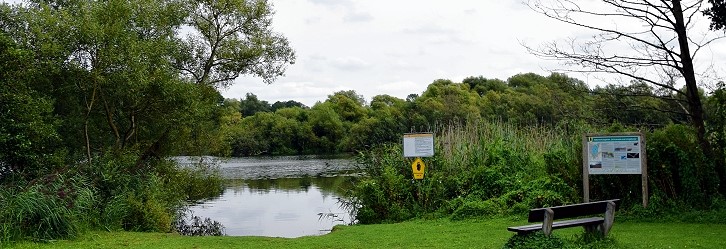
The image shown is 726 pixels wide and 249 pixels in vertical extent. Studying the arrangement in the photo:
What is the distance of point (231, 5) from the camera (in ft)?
58.0

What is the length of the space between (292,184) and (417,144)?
1596cm

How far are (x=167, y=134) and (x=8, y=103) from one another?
5.06m

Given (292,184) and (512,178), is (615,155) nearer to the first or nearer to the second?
(512,178)

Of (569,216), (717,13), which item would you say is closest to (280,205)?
(717,13)

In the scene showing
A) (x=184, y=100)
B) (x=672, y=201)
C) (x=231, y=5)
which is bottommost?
(x=672, y=201)

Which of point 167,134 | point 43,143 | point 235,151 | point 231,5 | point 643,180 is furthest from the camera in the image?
point 235,151

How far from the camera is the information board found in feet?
43.4

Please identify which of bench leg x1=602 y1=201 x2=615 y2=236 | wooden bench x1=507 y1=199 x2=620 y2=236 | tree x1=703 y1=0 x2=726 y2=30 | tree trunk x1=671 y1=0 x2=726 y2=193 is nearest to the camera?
wooden bench x1=507 y1=199 x2=620 y2=236

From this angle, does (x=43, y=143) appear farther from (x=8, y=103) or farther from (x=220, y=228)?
(x=220, y=228)

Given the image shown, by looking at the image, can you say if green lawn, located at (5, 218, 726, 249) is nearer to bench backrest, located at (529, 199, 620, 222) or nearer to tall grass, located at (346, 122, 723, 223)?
bench backrest, located at (529, 199, 620, 222)

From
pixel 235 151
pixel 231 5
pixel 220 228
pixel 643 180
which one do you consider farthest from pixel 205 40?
pixel 235 151

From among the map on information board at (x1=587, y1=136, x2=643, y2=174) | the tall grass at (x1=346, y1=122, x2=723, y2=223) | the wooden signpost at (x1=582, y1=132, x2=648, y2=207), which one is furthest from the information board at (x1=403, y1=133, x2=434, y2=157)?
the map on information board at (x1=587, y1=136, x2=643, y2=174)

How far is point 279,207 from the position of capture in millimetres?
21453

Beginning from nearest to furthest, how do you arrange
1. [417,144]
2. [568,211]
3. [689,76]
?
[568,211] < [689,76] < [417,144]
